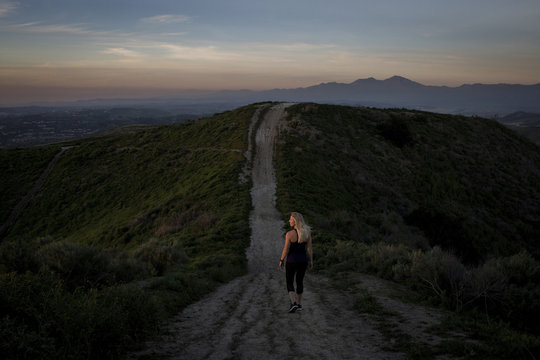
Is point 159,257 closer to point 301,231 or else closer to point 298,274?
point 298,274

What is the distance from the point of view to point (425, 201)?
1073 inches

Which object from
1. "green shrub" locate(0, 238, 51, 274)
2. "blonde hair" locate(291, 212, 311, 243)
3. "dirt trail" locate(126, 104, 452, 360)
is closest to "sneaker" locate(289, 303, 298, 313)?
"dirt trail" locate(126, 104, 452, 360)

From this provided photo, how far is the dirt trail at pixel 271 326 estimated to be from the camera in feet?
17.0

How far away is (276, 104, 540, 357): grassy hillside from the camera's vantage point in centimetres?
763

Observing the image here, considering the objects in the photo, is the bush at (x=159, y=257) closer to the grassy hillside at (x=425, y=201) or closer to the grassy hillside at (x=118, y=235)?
the grassy hillside at (x=118, y=235)

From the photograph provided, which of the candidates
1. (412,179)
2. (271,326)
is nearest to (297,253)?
(271,326)

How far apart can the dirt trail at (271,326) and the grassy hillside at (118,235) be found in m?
0.59

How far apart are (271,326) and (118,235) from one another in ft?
55.0

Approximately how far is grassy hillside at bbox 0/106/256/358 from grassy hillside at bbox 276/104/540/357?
483 cm

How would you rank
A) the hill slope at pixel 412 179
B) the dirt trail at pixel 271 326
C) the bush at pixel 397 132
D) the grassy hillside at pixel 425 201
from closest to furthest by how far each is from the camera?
the dirt trail at pixel 271 326, the grassy hillside at pixel 425 201, the hill slope at pixel 412 179, the bush at pixel 397 132

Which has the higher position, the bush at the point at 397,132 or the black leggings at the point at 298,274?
the bush at the point at 397,132

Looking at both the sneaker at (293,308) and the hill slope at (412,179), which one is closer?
the sneaker at (293,308)

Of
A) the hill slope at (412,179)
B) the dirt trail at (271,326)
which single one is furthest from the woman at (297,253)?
the hill slope at (412,179)

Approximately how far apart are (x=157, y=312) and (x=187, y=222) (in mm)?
13222
